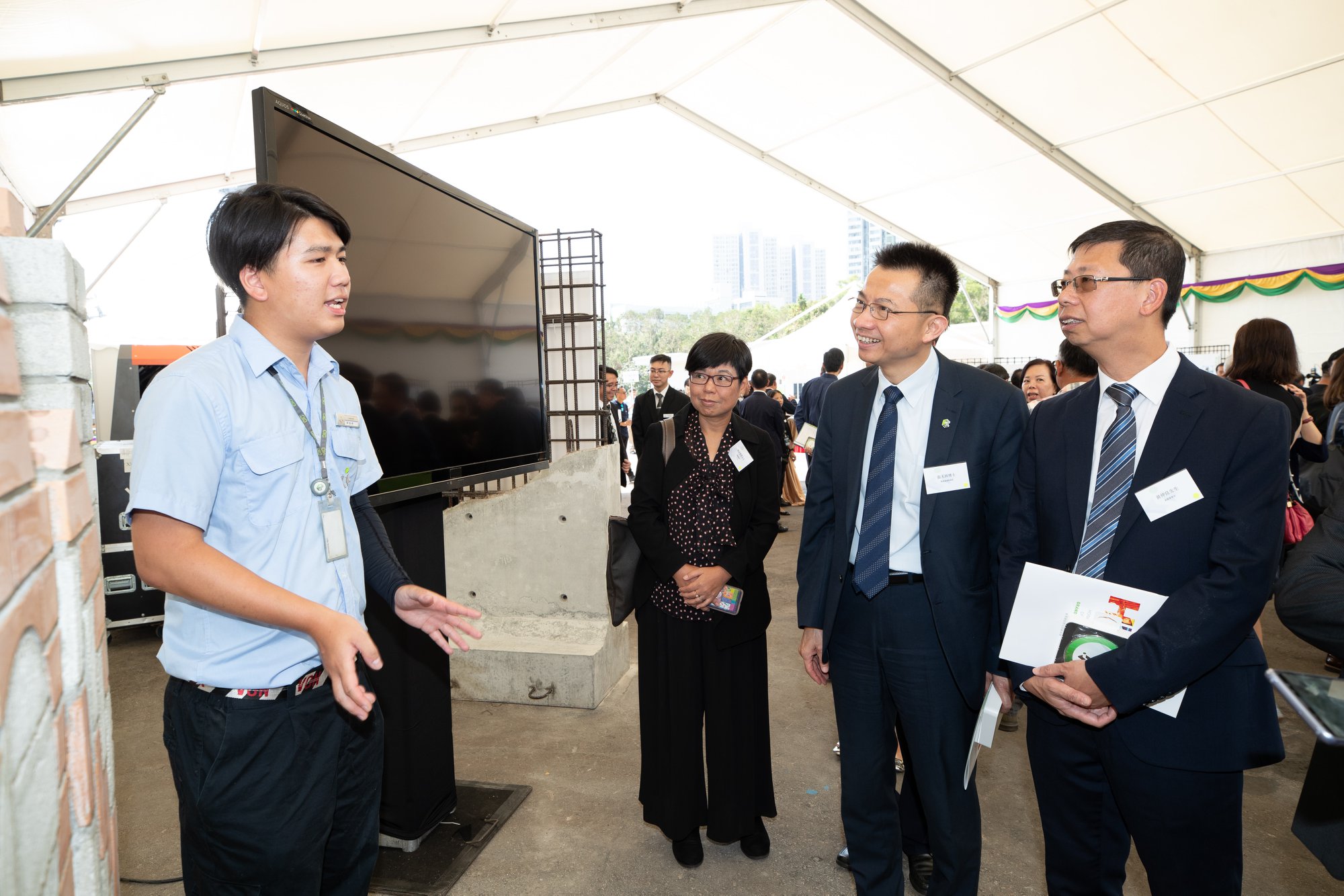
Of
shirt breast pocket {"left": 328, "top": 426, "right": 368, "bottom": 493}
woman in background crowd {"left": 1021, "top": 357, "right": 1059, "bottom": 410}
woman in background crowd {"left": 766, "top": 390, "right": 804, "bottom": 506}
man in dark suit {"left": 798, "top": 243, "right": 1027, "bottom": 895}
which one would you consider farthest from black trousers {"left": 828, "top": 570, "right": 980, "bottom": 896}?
woman in background crowd {"left": 766, "top": 390, "right": 804, "bottom": 506}

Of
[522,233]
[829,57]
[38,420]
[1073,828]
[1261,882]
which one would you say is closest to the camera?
[38,420]

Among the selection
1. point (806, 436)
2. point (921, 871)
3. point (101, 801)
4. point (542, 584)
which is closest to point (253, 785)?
point (101, 801)

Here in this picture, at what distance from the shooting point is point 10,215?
3.43ft

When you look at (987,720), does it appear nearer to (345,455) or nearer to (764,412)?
(345,455)

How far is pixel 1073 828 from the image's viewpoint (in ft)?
5.87

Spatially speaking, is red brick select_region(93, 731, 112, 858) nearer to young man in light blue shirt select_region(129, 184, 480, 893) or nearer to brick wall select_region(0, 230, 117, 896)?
brick wall select_region(0, 230, 117, 896)

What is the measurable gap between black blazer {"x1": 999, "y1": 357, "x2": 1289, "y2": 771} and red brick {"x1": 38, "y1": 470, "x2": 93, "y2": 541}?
1.80 meters

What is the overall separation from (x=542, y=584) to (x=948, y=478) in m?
2.75

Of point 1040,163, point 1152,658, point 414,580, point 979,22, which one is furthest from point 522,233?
point 1040,163

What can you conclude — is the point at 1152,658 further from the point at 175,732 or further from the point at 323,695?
the point at 175,732

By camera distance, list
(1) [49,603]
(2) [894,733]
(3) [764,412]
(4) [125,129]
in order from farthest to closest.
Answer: (3) [764,412]
(4) [125,129]
(2) [894,733]
(1) [49,603]

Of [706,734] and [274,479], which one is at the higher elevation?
[274,479]

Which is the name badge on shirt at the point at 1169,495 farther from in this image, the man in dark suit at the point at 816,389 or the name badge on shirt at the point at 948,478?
the man in dark suit at the point at 816,389

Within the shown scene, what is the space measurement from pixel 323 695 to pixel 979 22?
28.2 ft
